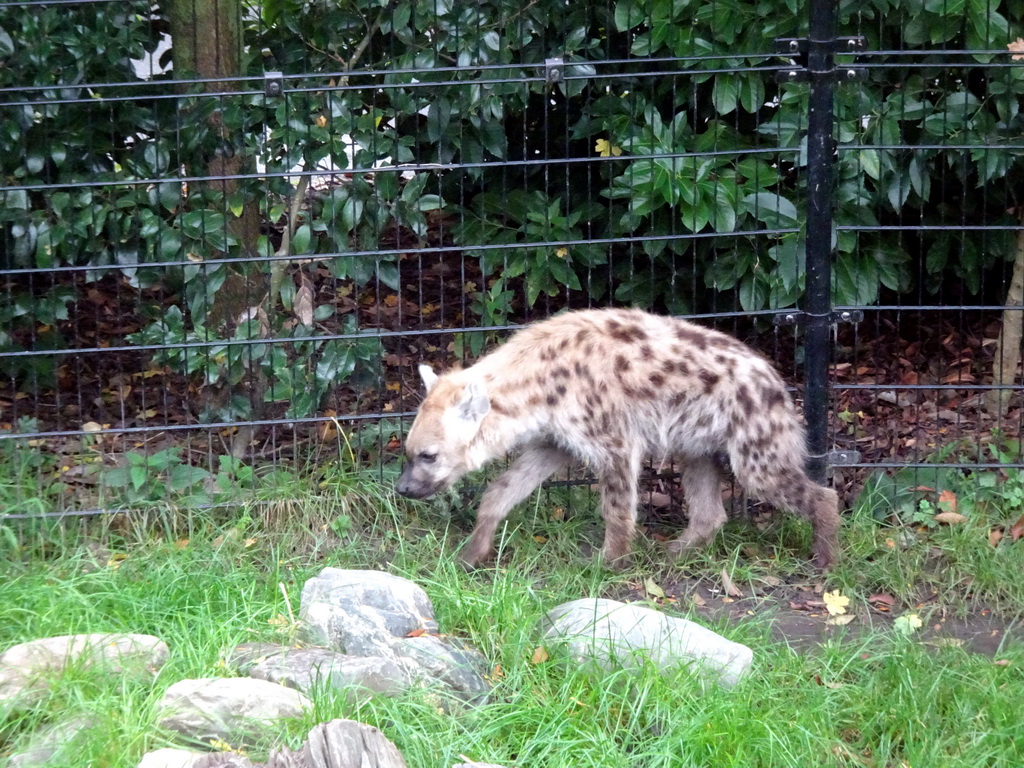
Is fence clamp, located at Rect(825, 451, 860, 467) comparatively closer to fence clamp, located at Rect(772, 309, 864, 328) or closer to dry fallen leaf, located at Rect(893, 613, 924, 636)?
fence clamp, located at Rect(772, 309, 864, 328)

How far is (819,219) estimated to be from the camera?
4840mm

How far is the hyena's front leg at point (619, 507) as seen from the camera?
4.85 m

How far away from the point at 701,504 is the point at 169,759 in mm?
2572

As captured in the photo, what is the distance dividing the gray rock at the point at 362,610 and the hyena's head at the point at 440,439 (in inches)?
30.8

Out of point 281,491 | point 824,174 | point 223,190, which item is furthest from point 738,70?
point 281,491

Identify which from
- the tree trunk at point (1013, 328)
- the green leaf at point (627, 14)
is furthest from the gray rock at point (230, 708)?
the tree trunk at point (1013, 328)

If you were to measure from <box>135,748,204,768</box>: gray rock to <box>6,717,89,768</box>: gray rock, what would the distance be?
0.23 meters

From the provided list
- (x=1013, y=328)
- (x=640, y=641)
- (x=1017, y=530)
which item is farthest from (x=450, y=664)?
(x=1013, y=328)

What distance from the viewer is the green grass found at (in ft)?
11.3

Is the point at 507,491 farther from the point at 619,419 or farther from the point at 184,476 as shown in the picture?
the point at 184,476

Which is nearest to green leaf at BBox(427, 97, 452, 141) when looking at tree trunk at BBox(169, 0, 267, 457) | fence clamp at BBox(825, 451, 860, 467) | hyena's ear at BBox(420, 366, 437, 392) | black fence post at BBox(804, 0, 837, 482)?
tree trunk at BBox(169, 0, 267, 457)

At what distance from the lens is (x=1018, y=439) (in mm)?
5477

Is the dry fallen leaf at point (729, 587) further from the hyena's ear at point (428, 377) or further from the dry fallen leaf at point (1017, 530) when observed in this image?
the hyena's ear at point (428, 377)

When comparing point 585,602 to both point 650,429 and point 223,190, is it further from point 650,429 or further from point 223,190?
point 223,190
